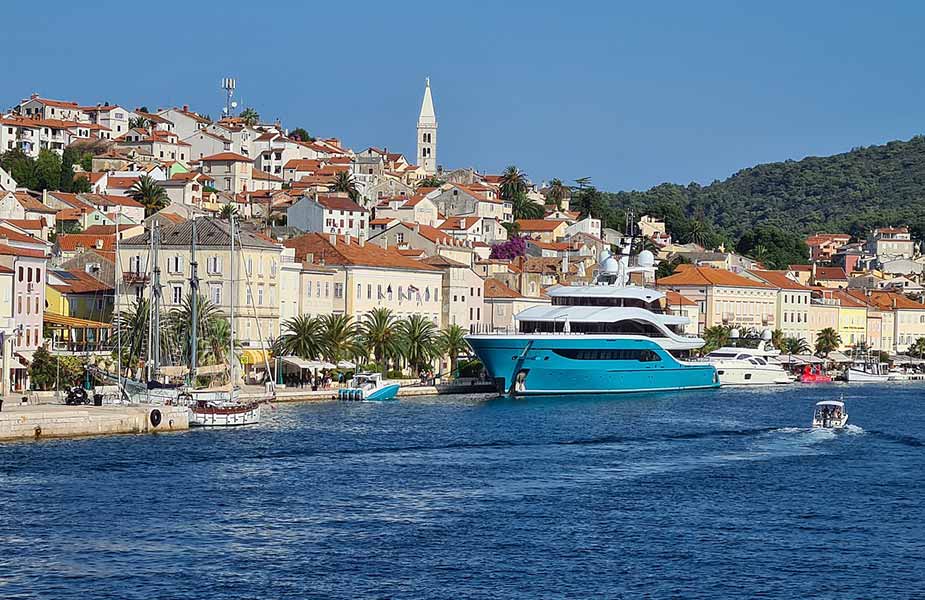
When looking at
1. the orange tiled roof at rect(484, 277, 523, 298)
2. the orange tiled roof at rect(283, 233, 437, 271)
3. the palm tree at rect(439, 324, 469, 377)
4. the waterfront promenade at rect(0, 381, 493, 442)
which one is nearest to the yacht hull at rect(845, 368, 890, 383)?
the orange tiled roof at rect(484, 277, 523, 298)

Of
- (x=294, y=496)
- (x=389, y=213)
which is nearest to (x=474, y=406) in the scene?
(x=294, y=496)

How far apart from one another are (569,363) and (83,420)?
38.9m

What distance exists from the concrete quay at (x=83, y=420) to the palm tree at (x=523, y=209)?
374 feet

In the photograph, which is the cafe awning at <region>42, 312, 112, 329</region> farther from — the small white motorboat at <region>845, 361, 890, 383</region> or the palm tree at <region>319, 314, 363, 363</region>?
the small white motorboat at <region>845, 361, 890, 383</region>

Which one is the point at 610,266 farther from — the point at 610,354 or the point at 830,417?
the point at 830,417

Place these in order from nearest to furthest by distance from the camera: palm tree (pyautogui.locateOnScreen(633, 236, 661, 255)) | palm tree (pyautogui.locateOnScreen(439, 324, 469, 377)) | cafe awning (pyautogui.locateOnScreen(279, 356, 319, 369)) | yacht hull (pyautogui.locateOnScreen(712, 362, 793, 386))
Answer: cafe awning (pyautogui.locateOnScreen(279, 356, 319, 369))
palm tree (pyautogui.locateOnScreen(439, 324, 469, 377))
yacht hull (pyautogui.locateOnScreen(712, 362, 793, 386))
palm tree (pyautogui.locateOnScreen(633, 236, 661, 255))

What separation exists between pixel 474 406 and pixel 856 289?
9740 centimetres

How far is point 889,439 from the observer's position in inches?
2581

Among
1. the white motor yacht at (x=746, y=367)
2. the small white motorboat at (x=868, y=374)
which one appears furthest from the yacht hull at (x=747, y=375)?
the small white motorboat at (x=868, y=374)

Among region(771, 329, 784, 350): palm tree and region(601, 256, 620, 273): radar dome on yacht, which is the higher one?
region(601, 256, 620, 273): radar dome on yacht

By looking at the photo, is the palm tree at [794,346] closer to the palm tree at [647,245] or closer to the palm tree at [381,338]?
the palm tree at [647,245]

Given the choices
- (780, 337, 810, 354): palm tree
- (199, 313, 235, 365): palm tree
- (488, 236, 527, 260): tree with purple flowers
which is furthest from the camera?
(488, 236, 527, 260): tree with purple flowers

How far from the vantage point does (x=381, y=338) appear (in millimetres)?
90812

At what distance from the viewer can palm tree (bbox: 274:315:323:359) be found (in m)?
86.0
